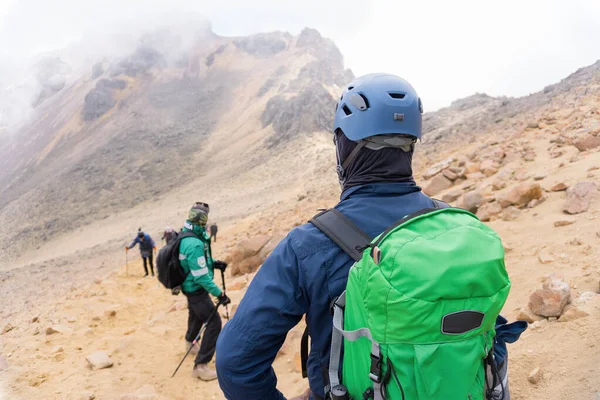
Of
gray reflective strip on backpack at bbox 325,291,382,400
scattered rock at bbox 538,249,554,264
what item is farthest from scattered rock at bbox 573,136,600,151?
gray reflective strip on backpack at bbox 325,291,382,400

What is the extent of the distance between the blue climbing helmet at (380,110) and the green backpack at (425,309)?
0.57m

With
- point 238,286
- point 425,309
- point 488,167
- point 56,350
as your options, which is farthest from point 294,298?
point 488,167

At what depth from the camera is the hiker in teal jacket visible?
5.19 meters

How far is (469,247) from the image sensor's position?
1473mm

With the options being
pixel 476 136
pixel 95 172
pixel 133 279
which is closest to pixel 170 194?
pixel 95 172

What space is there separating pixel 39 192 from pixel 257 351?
5438 cm

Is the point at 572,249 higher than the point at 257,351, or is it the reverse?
the point at 257,351

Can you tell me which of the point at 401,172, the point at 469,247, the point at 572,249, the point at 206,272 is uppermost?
the point at 401,172

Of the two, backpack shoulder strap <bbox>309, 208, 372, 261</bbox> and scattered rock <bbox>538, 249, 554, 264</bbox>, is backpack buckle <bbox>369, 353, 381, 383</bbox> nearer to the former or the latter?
backpack shoulder strap <bbox>309, 208, 372, 261</bbox>

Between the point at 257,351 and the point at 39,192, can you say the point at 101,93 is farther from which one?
the point at 257,351

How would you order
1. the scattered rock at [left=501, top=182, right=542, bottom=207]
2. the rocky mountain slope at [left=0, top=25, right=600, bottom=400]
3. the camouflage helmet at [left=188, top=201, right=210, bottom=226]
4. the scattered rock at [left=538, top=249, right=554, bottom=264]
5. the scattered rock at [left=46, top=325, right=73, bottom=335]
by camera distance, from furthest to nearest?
the scattered rock at [left=46, top=325, right=73, bottom=335] < the scattered rock at [left=501, top=182, right=542, bottom=207] < the camouflage helmet at [left=188, top=201, right=210, bottom=226] < the scattered rock at [left=538, top=249, right=554, bottom=264] < the rocky mountain slope at [left=0, top=25, right=600, bottom=400]

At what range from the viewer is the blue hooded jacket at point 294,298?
1.73 m

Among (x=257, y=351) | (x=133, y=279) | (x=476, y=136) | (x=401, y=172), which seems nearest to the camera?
(x=257, y=351)

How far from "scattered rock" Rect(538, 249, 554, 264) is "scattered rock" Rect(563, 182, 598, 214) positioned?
121 cm
